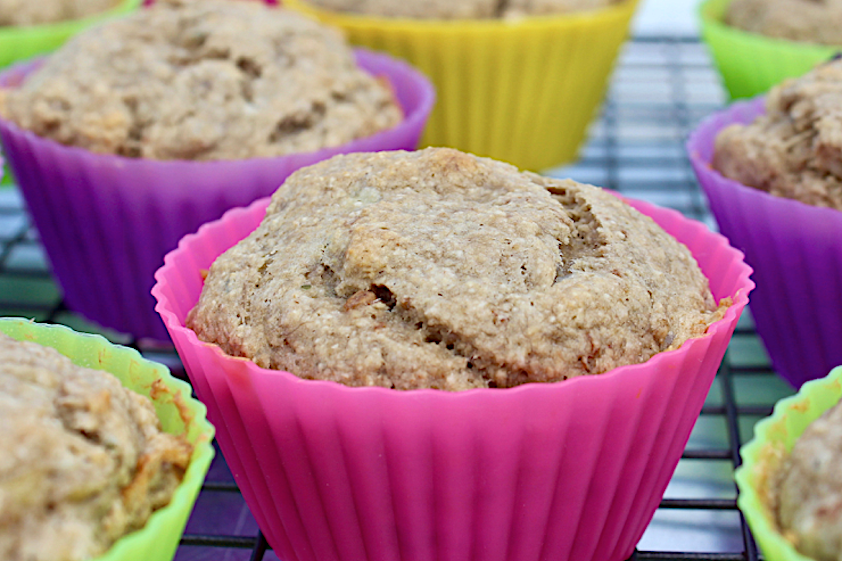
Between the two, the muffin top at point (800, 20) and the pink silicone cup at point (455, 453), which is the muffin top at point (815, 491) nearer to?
the pink silicone cup at point (455, 453)

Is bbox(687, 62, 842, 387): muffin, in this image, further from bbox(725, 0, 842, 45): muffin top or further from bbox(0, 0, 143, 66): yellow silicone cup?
bbox(0, 0, 143, 66): yellow silicone cup

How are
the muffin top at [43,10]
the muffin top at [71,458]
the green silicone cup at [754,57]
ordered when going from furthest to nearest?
the muffin top at [43,10] < the green silicone cup at [754,57] < the muffin top at [71,458]

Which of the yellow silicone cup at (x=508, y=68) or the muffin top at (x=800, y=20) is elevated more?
the muffin top at (x=800, y=20)

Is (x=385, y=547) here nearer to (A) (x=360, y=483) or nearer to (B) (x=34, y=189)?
(A) (x=360, y=483)

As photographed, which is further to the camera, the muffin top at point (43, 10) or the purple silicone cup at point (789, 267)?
the muffin top at point (43, 10)

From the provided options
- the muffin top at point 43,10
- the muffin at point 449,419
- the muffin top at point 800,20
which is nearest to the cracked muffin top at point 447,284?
the muffin at point 449,419

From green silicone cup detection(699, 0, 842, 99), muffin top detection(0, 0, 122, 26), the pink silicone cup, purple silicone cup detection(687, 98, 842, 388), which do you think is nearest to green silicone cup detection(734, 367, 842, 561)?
the pink silicone cup

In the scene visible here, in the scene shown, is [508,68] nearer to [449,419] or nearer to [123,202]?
[123,202]
